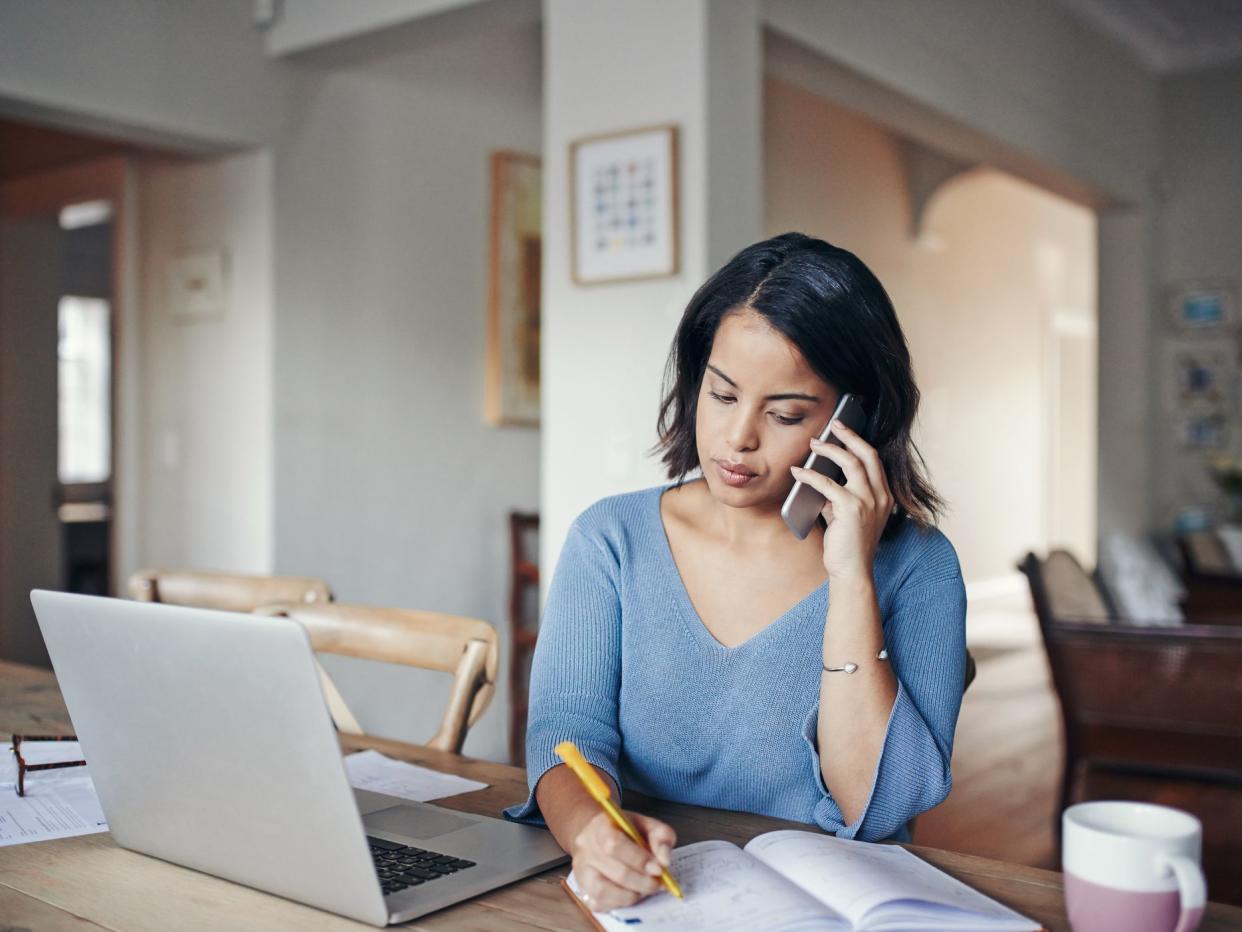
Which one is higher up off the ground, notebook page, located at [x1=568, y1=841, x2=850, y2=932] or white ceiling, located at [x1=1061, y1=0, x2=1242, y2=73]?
white ceiling, located at [x1=1061, y1=0, x2=1242, y2=73]

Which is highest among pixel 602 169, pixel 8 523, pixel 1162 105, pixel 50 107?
pixel 1162 105

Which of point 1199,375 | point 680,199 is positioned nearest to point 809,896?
point 680,199

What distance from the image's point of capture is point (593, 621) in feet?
4.39

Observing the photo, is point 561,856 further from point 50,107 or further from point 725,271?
point 50,107

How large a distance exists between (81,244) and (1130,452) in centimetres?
643

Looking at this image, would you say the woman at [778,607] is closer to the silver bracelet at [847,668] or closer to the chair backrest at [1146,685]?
the silver bracelet at [847,668]

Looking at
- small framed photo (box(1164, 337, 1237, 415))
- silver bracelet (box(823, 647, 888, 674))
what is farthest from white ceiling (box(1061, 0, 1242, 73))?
silver bracelet (box(823, 647, 888, 674))

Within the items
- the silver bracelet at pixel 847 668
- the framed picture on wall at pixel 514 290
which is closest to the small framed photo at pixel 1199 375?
the framed picture on wall at pixel 514 290

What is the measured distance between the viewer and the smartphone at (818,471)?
1269mm

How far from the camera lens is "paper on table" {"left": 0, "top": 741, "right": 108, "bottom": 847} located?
113 cm

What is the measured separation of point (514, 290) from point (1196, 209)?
3.93m

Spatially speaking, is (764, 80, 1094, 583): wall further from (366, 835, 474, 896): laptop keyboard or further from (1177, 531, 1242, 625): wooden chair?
(366, 835, 474, 896): laptop keyboard

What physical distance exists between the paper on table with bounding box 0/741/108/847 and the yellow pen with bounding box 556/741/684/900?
0.52 m

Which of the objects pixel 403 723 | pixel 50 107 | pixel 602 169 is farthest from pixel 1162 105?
pixel 50 107
